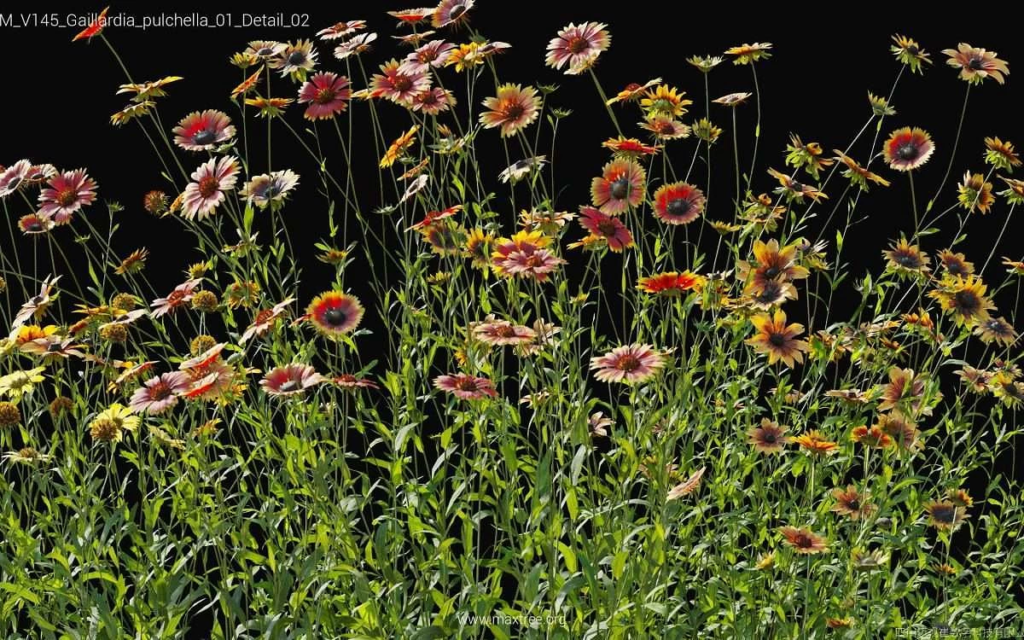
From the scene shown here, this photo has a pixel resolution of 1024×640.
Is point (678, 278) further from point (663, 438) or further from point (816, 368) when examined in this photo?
point (816, 368)

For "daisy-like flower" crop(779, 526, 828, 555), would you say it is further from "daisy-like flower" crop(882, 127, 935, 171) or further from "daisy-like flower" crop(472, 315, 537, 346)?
"daisy-like flower" crop(882, 127, 935, 171)

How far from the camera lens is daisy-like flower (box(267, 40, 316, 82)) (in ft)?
9.96

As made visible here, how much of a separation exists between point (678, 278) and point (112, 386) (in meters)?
1.43

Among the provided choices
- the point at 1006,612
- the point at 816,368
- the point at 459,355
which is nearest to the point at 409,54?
the point at 459,355

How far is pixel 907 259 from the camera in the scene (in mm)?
3193

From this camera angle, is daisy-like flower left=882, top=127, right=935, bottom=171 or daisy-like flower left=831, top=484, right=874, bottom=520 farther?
daisy-like flower left=882, top=127, right=935, bottom=171

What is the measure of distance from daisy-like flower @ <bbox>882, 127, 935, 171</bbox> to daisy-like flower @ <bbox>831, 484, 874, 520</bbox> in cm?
84

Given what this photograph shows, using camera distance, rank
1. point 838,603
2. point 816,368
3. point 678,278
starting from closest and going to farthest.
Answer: point 678,278 < point 838,603 < point 816,368

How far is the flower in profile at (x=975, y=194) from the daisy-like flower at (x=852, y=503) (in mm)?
873

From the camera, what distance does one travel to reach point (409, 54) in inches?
116

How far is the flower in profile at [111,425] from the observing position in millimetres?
2668

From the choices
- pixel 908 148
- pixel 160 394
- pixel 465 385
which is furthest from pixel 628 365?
pixel 908 148

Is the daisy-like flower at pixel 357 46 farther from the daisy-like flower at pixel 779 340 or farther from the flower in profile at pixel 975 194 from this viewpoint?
the flower in profile at pixel 975 194

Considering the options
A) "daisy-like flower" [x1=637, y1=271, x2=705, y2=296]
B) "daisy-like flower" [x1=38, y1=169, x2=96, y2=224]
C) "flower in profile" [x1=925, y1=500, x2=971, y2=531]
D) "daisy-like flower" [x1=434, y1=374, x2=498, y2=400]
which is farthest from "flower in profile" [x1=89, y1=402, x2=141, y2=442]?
"flower in profile" [x1=925, y1=500, x2=971, y2=531]
